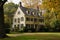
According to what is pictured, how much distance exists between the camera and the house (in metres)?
69.1

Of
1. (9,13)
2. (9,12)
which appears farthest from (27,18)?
(9,12)

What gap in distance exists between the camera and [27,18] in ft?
228

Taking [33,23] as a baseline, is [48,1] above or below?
above

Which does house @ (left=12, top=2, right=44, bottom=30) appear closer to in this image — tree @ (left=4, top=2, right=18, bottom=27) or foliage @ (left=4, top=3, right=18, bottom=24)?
tree @ (left=4, top=2, right=18, bottom=27)

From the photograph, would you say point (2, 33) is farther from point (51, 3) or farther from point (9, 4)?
point (9, 4)

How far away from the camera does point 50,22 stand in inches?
2554

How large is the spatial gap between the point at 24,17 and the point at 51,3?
125 ft

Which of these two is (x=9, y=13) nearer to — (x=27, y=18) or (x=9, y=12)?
(x=9, y=12)

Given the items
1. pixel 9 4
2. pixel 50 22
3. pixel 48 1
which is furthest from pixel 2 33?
pixel 9 4

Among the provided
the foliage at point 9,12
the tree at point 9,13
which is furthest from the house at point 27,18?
the foliage at point 9,12

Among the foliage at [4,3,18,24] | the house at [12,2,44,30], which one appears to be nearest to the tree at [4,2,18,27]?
the foliage at [4,3,18,24]

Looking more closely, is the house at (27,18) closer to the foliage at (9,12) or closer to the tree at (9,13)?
the tree at (9,13)

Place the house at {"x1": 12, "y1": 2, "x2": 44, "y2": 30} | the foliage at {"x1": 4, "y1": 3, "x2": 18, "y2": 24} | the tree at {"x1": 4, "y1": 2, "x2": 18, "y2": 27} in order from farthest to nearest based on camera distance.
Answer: the foliage at {"x1": 4, "y1": 3, "x2": 18, "y2": 24}
the tree at {"x1": 4, "y1": 2, "x2": 18, "y2": 27}
the house at {"x1": 12, "y1": 2, "x2": 44, "y2": 30}

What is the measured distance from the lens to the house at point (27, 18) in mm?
69062
